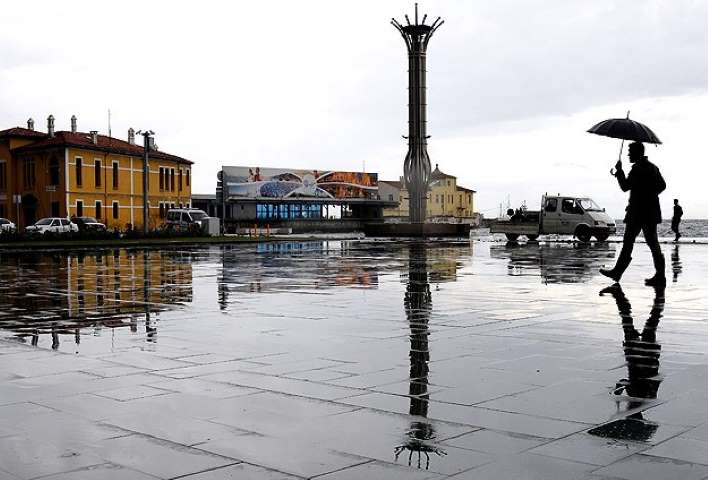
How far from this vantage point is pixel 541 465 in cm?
425

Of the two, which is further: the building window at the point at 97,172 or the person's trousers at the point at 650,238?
the building window at the point at 97,172

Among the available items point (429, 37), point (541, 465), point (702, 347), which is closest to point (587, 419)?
point (541, 465)

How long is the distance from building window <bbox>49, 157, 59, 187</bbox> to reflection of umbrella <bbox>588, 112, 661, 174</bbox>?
56020 millimetres

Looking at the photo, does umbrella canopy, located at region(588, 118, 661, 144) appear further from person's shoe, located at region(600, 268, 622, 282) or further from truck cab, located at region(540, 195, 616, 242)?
truck cab, located at region(540, 195, 616, 242)

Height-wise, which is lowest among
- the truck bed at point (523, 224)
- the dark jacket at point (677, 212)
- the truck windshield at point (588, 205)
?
the truck bed at point (523, 224)

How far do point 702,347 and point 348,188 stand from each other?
100693 millimetres

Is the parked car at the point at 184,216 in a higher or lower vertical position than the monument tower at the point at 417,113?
lower

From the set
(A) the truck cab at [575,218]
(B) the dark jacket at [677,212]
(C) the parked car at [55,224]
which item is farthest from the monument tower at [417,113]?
(C) the parked car at [55,224]

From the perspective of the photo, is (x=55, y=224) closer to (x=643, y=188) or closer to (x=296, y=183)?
(x=643, y=188)

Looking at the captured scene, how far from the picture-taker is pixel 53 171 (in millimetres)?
66688

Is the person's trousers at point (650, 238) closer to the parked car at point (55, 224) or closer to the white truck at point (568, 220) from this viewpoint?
the white truck at point (568, 220)

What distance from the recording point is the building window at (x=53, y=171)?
6619cm

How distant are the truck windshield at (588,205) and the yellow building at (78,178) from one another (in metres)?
35.6

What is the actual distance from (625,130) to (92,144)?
5816cm
